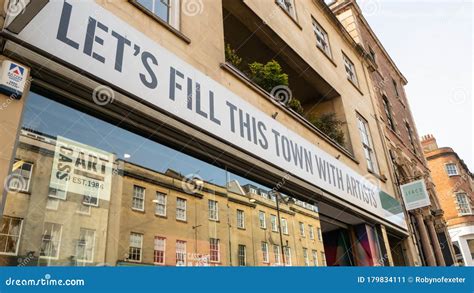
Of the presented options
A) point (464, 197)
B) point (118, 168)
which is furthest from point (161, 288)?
point (464, 197)

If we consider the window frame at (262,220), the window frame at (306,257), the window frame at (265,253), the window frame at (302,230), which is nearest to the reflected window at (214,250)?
the window frame at (265,253)

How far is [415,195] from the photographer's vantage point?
13578 mm

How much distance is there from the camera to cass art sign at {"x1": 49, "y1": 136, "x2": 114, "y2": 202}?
4.09 meters

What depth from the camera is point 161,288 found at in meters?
3.49

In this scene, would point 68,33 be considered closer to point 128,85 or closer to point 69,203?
point 128,85

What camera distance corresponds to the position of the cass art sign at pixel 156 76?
4.46m

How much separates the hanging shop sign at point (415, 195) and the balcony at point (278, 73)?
3599 mm

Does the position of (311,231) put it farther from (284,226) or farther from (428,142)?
A: (428,142)

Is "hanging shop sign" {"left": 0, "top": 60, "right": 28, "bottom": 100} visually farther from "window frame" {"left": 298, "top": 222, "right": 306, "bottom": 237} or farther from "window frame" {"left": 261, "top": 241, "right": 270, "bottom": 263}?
"window frame" {"left": 298, "top": 222, "right": 306, "bottom": 237}

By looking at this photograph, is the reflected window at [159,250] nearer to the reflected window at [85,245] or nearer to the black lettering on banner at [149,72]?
the reflected window at [85,245]

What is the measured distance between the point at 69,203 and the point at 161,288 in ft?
4.74

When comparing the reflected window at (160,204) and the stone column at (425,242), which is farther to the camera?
the stone column at (425,242)

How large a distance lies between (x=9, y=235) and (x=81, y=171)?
1.07 m

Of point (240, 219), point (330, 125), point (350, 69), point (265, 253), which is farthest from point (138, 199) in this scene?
point (350, 69)
